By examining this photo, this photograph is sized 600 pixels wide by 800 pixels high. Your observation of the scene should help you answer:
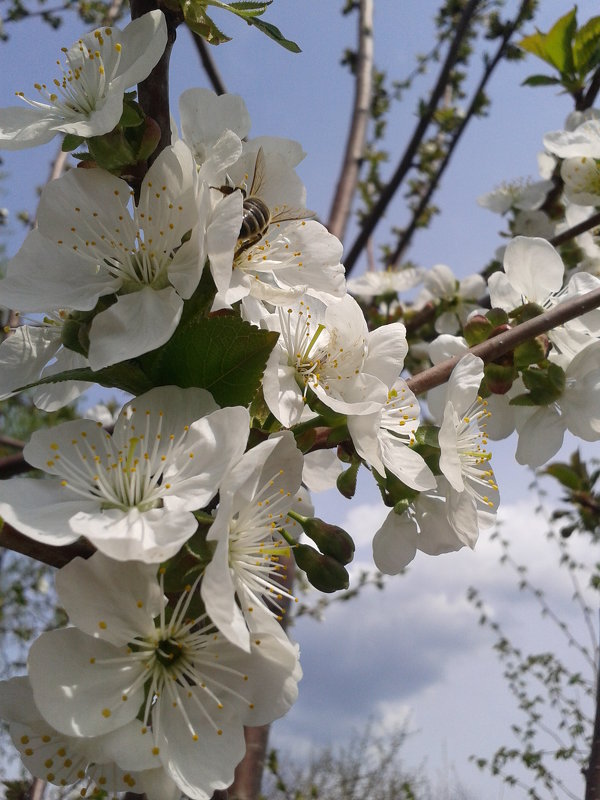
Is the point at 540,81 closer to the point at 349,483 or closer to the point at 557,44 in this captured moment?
the point at 557,44

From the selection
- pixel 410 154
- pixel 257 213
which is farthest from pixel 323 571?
pixel 410 154

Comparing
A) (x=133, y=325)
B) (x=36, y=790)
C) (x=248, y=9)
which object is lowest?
(x=36, y=790)

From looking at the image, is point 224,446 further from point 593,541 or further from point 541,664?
point 541,664

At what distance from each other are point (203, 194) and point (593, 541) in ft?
10.5

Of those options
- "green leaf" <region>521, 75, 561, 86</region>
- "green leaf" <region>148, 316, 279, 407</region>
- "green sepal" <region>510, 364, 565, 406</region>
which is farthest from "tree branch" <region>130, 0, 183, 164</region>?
"green leaf" <region>521, 75, 561, 86</region>

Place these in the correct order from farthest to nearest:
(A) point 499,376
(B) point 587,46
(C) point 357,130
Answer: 1. (C) point 357,130
2. (B) point 587,46
3. (A) point 499,376

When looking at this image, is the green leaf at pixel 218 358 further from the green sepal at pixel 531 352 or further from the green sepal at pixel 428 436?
the green sepal at pixel 531 352

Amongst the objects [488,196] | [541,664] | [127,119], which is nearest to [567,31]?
[488,196]

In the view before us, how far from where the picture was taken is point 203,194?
30.3 inches

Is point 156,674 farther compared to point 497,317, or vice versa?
point 497,317

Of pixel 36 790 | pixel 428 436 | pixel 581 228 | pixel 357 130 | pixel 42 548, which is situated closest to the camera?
pixel 42 548

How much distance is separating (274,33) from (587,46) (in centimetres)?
145

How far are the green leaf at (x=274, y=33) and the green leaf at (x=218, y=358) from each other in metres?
0.40

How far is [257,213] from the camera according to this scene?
3.13 feet
